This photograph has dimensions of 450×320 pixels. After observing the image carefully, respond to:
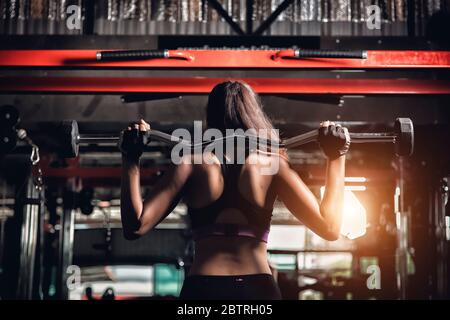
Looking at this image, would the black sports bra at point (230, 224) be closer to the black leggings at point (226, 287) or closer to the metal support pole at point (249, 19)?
the black leggings at point (226, 287)

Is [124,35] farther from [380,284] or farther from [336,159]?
[380,284]

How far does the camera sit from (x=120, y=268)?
11.8 m

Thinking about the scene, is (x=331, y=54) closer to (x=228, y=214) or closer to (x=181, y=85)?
(x=181, y=85)

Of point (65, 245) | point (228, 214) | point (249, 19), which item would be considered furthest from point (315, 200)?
point (65, 245)

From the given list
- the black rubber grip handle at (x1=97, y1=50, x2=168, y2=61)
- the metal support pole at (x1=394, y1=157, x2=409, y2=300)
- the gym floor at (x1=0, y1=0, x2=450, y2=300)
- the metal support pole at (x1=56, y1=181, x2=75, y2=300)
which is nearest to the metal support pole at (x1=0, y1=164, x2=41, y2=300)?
the gym floor at (x1=0, y1=0, x2=450, y2=300)

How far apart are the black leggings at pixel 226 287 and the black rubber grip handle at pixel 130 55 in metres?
1.64

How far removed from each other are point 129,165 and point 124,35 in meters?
2.80

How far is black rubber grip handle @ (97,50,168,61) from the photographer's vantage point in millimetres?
3135

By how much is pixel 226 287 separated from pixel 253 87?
2.01 metres

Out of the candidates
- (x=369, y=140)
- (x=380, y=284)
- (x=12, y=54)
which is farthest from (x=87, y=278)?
(x=369, y=140)

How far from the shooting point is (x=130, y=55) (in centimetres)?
315

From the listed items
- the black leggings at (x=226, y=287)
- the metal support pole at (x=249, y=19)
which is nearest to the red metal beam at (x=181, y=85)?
the metal support pole at (x=249, y=19)

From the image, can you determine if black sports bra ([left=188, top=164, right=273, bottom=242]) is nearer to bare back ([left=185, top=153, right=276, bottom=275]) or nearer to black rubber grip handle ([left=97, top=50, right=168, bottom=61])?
bare back ([left=185, top=153, right=276, bottom=275])

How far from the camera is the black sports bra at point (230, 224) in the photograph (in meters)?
1.77
